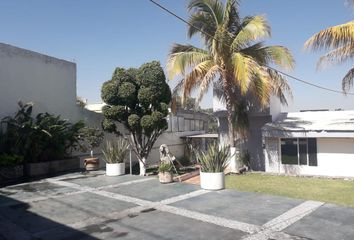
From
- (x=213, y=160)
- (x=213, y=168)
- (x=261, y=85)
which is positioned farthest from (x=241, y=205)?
(x=261, y=85)

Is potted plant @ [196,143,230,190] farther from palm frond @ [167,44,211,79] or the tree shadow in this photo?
the tree shadow

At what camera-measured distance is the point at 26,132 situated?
14.2 metres

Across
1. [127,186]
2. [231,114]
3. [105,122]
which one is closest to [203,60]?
[231,114]

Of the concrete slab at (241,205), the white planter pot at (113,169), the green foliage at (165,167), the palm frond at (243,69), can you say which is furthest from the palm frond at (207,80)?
the concrete slab at (241,205)

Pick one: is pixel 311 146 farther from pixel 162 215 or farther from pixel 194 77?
pixel 162 215

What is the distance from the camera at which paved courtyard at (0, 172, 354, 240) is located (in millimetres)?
7109

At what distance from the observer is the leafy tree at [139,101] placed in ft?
49.2

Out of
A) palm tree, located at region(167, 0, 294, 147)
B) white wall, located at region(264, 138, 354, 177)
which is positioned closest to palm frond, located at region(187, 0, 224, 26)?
palm tree, located at region(167, 0, 294, 147)

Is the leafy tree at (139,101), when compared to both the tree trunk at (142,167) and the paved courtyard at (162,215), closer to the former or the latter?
the tree trunk at (142,167)

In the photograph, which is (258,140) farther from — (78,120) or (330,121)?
(78,120)

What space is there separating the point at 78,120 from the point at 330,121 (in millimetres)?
13842

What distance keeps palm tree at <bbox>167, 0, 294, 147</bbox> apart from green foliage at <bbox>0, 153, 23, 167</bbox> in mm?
7851

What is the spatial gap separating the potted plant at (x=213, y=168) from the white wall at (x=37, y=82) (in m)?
9.26

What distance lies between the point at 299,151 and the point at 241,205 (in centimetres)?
856
